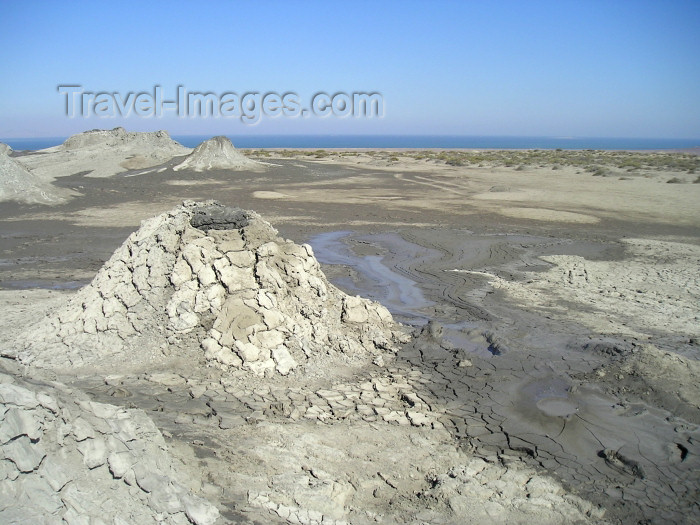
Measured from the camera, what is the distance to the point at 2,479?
11.3ft

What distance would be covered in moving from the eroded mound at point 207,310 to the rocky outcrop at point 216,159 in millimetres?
26174

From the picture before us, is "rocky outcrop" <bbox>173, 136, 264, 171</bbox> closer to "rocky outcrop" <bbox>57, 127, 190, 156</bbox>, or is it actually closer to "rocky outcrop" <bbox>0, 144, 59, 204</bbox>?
"rocky outcrop" <bbox>57, 127, 190, 156</bbox>

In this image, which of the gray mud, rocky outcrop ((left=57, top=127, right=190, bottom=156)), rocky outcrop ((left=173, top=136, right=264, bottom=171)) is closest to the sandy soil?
the gray mud

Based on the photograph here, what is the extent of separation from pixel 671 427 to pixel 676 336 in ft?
10.3

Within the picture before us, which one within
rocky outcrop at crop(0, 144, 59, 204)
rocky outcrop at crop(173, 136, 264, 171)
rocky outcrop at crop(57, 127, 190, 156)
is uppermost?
rocky outcrop at crop(57, 127, 190, 156)

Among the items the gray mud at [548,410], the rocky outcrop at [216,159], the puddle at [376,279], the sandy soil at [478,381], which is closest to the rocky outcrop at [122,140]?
the rocky outcrop at [216,159]

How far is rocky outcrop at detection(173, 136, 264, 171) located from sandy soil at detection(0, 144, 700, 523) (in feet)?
48.4

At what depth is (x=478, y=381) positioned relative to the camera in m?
6.95

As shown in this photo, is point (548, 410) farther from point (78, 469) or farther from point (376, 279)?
point (376, 279)

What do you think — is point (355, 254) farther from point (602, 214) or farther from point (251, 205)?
point (602, 214)

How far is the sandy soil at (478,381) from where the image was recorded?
15.6 ft

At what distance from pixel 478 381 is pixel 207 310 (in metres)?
3.48

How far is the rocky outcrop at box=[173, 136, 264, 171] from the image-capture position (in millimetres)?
33312

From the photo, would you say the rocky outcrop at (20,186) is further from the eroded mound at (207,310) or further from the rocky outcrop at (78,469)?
the rocky outcrop at (78,469)
